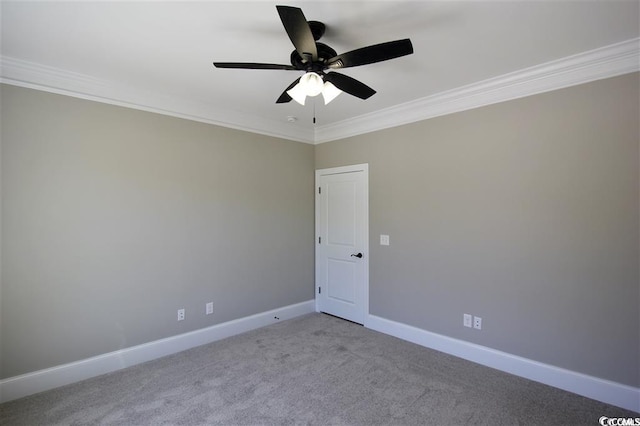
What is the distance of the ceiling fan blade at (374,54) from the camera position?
62.6 inches

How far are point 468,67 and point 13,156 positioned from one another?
372 cm

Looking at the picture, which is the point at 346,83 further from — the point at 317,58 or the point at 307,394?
the point at 307,394

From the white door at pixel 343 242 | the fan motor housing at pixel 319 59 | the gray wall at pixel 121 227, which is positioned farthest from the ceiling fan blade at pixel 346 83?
the gray wall at pixel 121 227

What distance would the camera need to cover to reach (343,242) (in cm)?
419

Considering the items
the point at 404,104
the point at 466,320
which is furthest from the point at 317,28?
the point at 466,320

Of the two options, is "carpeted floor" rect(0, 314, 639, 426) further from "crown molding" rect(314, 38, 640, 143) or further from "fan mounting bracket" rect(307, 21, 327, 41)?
"fan mounting bracket" rect(307, 21, 327, 41)

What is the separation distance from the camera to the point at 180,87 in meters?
2.95

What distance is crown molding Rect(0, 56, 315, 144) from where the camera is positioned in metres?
2.44

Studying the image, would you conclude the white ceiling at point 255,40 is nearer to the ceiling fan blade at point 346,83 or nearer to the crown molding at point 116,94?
the crown molding at point 116,94

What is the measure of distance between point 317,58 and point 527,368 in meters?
3.03

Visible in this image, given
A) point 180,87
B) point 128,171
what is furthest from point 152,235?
point 180,87

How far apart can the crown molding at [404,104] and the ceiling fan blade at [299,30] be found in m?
1.87

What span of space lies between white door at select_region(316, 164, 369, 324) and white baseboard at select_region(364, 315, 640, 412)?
1.89 feet

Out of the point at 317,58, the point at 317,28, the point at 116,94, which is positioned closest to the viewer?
the point at 317,58
